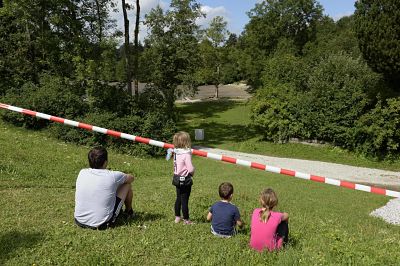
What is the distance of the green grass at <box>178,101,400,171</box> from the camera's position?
22844 millimetres

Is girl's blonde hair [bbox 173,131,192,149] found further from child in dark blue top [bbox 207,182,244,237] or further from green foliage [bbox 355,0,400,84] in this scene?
green foliage [bbox 355,0,400,84]

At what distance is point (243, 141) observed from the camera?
2833cm

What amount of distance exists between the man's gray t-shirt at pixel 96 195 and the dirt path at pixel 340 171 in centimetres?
1455

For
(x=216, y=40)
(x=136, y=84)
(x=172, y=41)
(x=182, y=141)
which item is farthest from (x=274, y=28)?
(x=182, y=141)

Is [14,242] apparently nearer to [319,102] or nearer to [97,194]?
[97,194]

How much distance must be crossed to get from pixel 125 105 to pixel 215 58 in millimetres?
33334

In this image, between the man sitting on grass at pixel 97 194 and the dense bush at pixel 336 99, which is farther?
the dense bush at pixel 336 99

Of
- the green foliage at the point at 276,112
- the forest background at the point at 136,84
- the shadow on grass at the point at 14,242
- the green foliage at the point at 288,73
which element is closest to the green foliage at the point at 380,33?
the forest background at the point at 136,84

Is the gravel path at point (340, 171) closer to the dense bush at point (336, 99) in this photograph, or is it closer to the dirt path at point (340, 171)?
the dirt path at point (340, 171)

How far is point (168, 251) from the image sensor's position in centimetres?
522

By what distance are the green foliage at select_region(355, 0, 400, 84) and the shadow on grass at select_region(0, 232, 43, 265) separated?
16.6 metres

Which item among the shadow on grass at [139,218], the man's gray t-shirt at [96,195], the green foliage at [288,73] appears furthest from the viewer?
the green foliage at [288,73]

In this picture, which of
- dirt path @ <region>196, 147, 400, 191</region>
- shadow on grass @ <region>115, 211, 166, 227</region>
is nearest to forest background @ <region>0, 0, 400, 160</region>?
dirt path @ <region>196, 147, 400, 191</region>

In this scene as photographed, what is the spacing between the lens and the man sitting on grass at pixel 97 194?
5.82m
